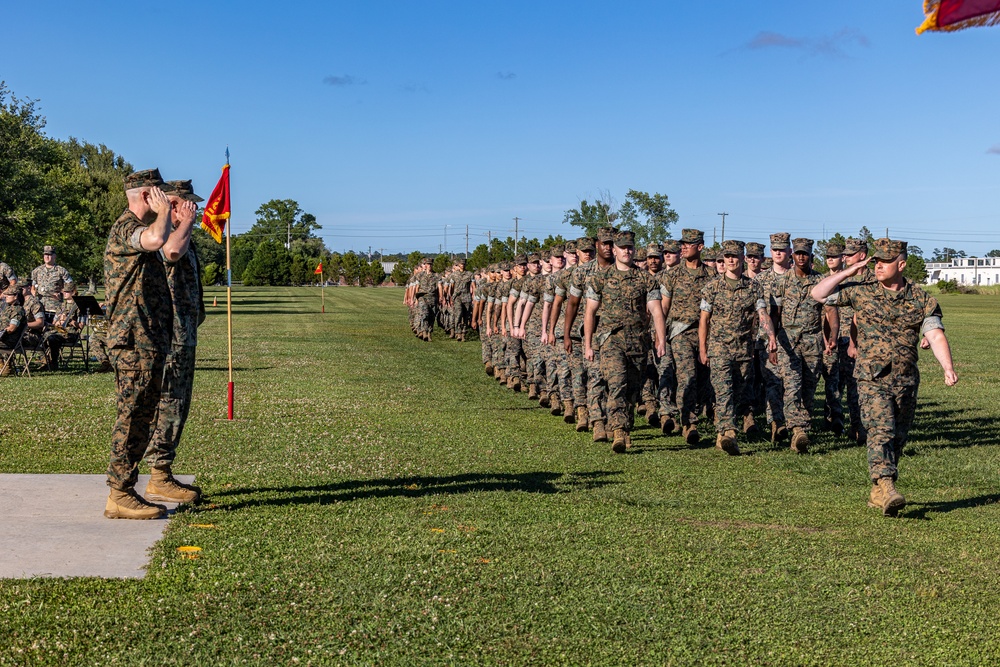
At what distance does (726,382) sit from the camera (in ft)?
40.2

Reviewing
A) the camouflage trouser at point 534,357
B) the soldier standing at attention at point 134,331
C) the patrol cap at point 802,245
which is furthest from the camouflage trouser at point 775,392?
the soldier standing at attention at point 134,331

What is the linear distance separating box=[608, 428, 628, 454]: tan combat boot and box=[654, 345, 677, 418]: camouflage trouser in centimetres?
181

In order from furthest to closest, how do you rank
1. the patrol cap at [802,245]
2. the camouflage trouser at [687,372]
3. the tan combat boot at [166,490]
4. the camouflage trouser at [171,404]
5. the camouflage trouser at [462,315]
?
the camouflage trouser at [462,315], the patrol cap at [802,245], the camouflage trouser at [687,372], the tan combat boot at [166,490], the camouflage trouser at [171,404]

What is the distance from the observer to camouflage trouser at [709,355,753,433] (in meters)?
12.1

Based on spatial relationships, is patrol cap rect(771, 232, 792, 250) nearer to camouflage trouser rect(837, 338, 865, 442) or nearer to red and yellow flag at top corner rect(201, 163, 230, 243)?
camouflage trouser rect(837, 338, 865, 442)

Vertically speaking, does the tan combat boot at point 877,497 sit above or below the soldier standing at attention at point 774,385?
below

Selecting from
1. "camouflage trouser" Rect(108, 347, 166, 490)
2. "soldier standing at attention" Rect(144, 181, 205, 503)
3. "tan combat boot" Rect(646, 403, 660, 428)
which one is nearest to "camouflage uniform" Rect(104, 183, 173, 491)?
"camouflage trouser" Rect(108, 347, 166, 490)

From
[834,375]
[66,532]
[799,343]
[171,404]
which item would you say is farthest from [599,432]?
[66,532]

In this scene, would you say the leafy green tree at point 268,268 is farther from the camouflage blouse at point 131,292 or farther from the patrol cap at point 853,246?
the camouflage blouse at point 131,292

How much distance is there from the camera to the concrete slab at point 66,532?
6523 millimetres

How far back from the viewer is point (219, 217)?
14.6 meters

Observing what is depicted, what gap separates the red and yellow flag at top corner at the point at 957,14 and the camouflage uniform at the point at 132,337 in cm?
500

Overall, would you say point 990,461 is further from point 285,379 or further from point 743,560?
point 285,379

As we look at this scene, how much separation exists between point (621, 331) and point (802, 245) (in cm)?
287
